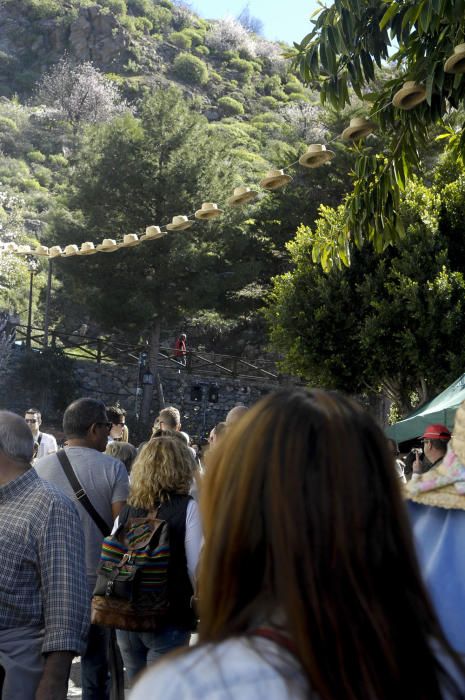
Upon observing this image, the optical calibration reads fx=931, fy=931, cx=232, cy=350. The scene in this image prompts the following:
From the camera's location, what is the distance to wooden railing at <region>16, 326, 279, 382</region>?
1305 inches

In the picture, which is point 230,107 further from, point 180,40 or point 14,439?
point 14,439

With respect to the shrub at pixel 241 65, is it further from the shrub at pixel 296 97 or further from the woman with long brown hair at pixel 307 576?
the woman with long brown hair at pixel 307 576

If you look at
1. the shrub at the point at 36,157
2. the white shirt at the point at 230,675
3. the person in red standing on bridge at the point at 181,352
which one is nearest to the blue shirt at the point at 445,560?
the white shirt at the point at 230,675

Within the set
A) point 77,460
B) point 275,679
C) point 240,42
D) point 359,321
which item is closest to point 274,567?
point 275,679

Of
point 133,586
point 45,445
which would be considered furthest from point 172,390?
point 133,586

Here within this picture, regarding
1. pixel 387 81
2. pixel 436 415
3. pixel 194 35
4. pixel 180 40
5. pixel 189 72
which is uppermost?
pixel 194 35

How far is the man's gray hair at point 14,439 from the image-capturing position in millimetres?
3535

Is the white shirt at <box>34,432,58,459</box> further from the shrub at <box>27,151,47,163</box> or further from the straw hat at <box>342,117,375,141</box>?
the shrub at <box>27,151,47,163</box>

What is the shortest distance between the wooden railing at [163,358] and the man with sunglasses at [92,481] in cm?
2644

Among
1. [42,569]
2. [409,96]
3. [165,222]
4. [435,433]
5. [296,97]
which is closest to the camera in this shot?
[42,569]

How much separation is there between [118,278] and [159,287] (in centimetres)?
146

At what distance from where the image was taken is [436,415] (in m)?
12.0

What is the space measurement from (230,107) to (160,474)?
98.9m

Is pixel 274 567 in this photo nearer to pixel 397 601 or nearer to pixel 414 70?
pixel 397 601
